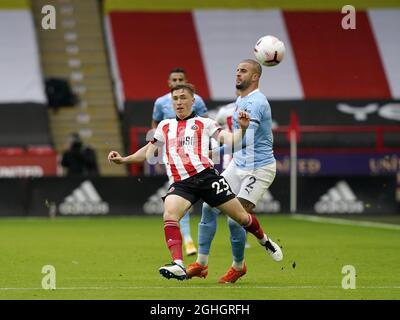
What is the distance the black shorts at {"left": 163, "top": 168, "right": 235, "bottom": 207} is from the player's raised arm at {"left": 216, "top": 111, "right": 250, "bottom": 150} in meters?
0.42

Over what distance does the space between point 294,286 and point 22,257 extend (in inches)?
186

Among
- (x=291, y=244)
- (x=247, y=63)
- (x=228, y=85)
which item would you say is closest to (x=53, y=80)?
(x=228, y=85)

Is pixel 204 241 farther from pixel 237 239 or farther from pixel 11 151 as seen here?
pixel 11 151

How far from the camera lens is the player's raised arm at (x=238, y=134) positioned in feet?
35.2

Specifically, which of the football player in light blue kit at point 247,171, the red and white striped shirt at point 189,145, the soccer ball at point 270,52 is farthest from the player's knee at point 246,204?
the soccer ball at point 270,52

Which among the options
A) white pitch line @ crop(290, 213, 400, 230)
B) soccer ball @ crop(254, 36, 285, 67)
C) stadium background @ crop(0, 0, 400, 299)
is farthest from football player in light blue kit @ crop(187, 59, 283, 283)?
white pitch line @ crop(290, 213, 400, 230)

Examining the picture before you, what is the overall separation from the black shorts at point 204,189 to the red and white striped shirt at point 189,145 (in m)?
0.06

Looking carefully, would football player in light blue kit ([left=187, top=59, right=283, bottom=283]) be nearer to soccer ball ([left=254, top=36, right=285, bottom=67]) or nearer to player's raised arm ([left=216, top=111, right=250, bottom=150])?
soccer ball ([left=254, top=36, right=285, bottom=67])

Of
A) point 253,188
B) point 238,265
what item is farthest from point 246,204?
point 238,265

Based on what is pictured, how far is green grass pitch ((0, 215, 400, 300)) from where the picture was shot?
11.2m

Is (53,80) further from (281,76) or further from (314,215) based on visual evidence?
(314,215)

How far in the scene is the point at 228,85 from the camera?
3033 centimetres

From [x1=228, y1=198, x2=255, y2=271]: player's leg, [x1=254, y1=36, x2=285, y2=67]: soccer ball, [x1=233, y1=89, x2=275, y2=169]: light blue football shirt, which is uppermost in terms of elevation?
[x1=254, y1=36, x2=285, y2=67]: soccer ball

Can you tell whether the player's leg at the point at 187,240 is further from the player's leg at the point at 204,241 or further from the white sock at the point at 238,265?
the white sock at the point at 238,265
